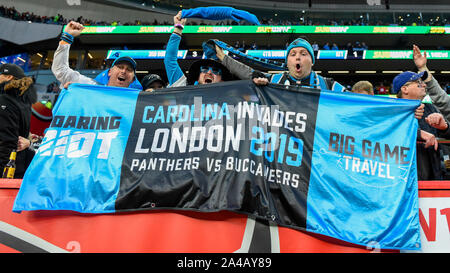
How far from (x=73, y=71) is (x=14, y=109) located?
0.70 metres

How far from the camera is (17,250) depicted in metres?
2.36

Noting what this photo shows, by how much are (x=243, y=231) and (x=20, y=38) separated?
90.0 ft

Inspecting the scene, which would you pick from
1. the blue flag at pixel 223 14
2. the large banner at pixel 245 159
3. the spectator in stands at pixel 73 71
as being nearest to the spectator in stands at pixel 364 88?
the large banner at pixel 245 159

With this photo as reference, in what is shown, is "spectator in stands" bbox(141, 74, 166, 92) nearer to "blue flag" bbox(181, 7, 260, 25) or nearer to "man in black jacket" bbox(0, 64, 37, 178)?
"blue flag" bbox(181, 7, 260, 25)

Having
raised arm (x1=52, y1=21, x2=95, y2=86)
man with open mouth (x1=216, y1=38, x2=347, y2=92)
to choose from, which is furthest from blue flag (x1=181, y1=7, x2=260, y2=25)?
raised arm (x1=52, y1=21, x2=95, y2=86)

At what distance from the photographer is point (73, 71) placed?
12.0 ft

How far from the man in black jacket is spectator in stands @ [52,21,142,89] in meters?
0.35

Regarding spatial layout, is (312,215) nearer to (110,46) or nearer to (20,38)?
(110,46)

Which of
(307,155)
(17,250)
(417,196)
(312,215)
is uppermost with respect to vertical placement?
(307,155)

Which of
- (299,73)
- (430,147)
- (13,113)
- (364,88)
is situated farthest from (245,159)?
(13,113)

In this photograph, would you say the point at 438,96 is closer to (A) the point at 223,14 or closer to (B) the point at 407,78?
(B) the point at 407,78

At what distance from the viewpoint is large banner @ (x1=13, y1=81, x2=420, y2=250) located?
91.6 inches
